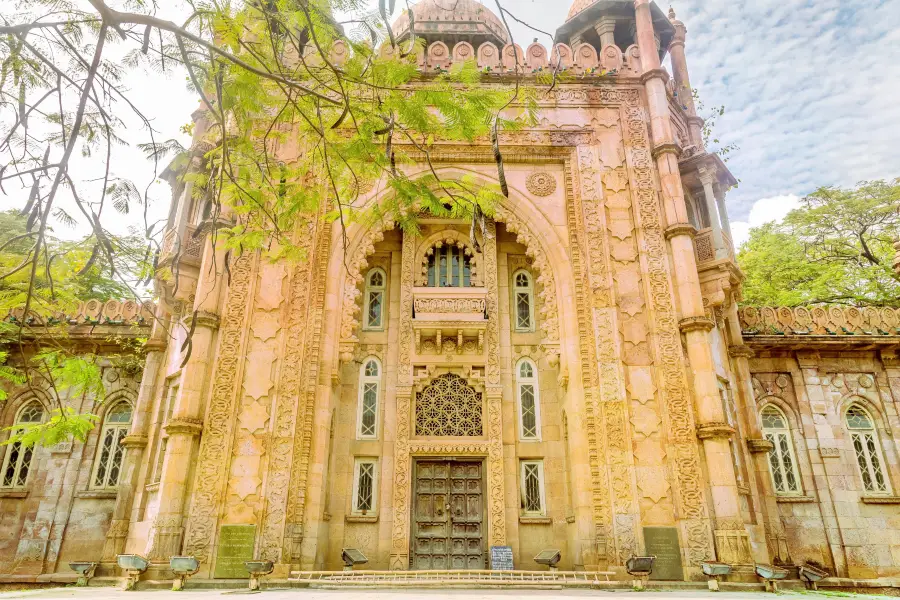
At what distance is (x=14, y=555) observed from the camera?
12492mm

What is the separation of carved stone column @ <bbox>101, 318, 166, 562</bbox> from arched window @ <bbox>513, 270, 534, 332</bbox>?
26.1 feet

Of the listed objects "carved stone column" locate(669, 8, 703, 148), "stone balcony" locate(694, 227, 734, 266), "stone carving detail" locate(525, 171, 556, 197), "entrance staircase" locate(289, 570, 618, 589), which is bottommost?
"entrance staircase" locate(289, 570, 618, 589)

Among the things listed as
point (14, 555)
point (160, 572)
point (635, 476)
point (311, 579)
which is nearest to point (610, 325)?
point (635, 476)

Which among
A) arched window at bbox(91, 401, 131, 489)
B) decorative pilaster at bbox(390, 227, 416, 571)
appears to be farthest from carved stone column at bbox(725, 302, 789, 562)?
arched window at bbox(91, 401, 131, 489)

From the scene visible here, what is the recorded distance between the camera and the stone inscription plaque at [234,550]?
367 inches

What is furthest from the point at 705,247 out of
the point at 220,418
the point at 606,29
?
the point at 220,418

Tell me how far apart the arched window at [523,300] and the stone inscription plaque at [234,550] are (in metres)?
6.90

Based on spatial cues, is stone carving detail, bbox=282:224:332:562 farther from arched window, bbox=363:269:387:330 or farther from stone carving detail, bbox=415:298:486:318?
stone carving detail, bbox=415:298:486:318

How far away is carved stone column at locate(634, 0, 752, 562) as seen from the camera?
977 centimetres

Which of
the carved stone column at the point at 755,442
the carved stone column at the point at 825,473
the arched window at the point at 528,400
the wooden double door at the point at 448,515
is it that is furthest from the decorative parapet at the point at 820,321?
the wooden double door at the point at 448,515

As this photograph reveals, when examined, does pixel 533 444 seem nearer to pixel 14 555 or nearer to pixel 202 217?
pixel 202 217

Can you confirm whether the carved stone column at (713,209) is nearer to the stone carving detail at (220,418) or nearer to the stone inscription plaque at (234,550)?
the stone carving detail at (220,418)

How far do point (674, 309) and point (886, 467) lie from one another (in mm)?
7027

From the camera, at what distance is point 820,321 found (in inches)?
558
